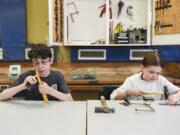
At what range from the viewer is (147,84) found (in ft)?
8.19

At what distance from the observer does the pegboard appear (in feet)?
11.8

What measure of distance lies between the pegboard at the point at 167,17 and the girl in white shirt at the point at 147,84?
1.31m

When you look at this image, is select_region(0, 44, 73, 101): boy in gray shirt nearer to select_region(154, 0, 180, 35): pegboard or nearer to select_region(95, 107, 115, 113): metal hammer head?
select_region(95, 107, 115, 113): metal hammer head

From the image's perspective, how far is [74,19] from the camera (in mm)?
4156

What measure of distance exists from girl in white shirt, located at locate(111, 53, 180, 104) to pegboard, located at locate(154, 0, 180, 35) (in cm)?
131

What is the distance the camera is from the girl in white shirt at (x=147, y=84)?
7.79ft

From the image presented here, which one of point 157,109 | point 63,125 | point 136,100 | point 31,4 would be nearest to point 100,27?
point 31,4

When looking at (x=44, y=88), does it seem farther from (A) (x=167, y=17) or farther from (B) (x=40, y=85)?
(A) (x=167, y=17)

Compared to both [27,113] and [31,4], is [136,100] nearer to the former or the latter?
[27,113]

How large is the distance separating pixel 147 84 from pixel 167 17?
1505mm

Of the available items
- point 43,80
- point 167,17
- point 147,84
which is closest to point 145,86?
point 147,84

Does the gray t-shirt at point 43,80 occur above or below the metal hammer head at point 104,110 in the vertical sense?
above

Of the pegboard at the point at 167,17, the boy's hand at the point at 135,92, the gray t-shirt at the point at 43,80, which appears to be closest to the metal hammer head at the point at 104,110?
the boy's hand at the point at 135,92

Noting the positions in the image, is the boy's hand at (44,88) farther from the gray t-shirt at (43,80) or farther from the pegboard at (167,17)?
the pegboard at (167,17)
